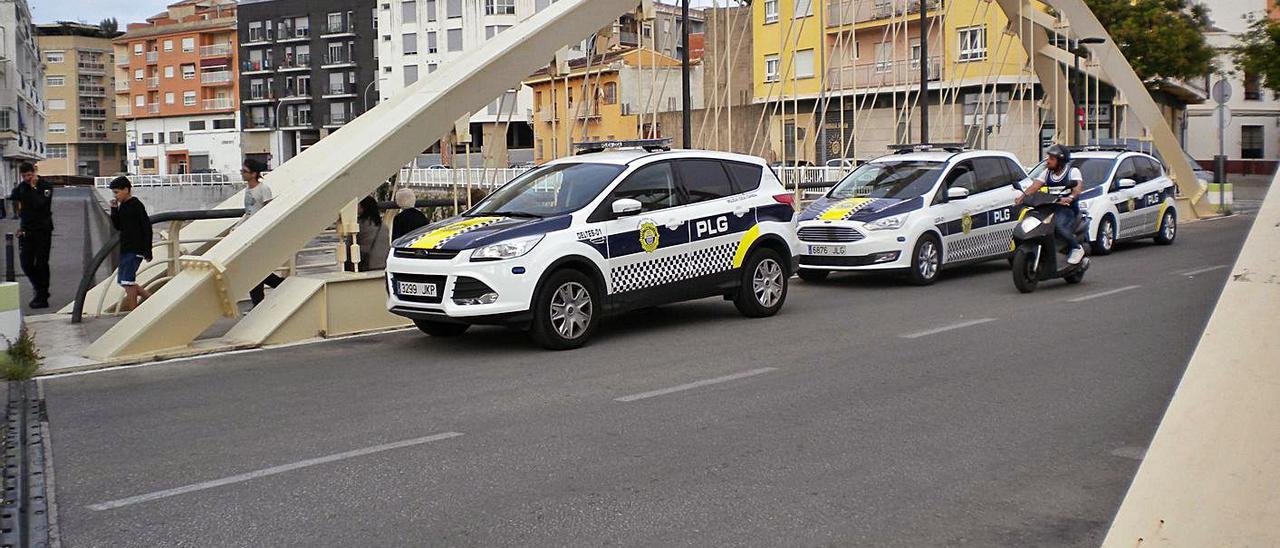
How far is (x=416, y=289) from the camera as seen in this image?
11.4 meters

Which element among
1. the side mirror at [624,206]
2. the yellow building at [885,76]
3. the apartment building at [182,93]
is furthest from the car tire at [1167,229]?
the apartment building at [182,93]

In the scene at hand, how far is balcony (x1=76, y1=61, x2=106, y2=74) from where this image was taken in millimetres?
135375

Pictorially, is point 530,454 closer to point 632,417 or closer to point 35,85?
point 632,417

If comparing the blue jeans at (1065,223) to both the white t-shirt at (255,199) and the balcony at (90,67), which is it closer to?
the white t-shirt at (255,199)

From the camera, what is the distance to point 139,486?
6.76 m

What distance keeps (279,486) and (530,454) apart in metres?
1.45

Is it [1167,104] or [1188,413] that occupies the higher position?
[1167,104]

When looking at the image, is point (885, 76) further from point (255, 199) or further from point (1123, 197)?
point (255, 199)

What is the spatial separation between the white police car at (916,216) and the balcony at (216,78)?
9983 centimetres

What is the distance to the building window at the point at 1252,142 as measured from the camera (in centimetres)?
6750

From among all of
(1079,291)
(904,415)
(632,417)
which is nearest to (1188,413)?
(904,415)

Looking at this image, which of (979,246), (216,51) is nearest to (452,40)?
(216,51)

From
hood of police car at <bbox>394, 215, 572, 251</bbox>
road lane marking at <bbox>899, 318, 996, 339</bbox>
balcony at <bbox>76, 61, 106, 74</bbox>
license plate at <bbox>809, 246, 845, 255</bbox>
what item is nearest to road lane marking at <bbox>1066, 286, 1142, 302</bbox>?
road lane marking at <bbox>899, 318, 996, 339</bbox>

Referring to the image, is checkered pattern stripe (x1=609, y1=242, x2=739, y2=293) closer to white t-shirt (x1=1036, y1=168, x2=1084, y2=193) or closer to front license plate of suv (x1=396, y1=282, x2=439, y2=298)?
front license plate of suv (x1=396, y1=282, x2=439, y2=298)
